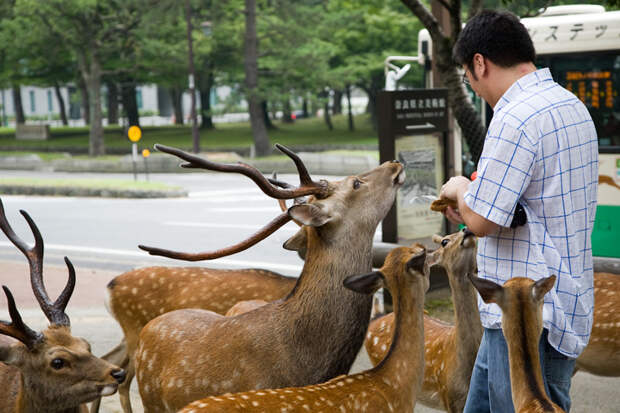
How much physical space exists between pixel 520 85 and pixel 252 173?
1.24 m

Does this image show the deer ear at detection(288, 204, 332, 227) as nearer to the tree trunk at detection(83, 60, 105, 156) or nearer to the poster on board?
the poster on board

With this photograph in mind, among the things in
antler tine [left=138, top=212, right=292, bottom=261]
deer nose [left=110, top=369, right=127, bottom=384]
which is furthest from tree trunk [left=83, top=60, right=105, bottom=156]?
deer nose [left=110, top=369, right=127, bottom=384]

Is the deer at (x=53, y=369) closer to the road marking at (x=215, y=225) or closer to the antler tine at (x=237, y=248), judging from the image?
the antler tine at (x=237, y=248)

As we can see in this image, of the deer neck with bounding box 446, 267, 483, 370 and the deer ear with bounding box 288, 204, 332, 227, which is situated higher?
the deer ear with bounding box 288, 204, 332, 227

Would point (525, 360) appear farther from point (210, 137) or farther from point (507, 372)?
point (210, 137)

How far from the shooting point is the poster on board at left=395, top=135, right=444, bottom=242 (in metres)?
8.33

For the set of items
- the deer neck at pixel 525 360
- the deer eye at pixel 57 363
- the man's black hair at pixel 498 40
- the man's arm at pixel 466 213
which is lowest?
the deer eye at pixel 57 363

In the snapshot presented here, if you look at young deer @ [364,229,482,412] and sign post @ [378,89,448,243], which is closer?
young deer @ [364,229,482,412]

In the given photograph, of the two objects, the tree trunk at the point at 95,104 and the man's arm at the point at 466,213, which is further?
the tree trunk at the point at 95,104

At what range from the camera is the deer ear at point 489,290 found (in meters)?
2.83

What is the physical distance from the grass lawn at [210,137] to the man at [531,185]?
31.4m

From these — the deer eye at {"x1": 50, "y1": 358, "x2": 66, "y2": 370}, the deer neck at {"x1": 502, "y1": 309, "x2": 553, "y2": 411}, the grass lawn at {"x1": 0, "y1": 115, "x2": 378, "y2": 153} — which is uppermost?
the deer neck at {"x1": 502, "y1": 309, "x2": 553, "y2": 411}

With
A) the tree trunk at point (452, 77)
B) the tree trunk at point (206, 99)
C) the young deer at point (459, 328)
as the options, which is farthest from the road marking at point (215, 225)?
the tree trunk at point (206, 99)

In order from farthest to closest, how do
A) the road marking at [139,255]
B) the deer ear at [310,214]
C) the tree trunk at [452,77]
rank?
the road marking at [139,255], the tree trunk at [452,77], the deer ear at [310,214]
